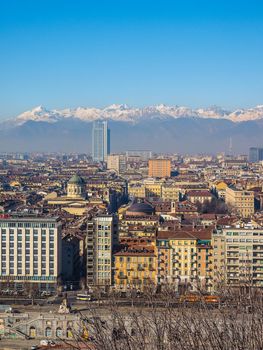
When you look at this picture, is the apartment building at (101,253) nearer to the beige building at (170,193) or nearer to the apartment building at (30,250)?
the apartment building at (30,250)

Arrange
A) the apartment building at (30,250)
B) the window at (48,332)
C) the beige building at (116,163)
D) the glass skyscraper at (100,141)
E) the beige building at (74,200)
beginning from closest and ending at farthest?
the window at (48,332) → the apartment building at (30,250) → the beige building at (74,200) → the beige building at (116,163) → the glass skyscraper at (100,141)

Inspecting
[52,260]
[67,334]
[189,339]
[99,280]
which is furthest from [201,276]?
[189,339]

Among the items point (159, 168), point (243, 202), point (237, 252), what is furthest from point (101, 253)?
point (159, 168)

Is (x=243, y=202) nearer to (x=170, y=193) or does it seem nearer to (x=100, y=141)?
(x=170, y=193)

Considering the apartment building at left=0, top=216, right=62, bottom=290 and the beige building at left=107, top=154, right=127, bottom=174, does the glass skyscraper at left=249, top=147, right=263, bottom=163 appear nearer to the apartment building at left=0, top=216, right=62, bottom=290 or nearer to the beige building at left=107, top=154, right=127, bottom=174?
the beige building at left=107, top=154, right=127, bottom=174

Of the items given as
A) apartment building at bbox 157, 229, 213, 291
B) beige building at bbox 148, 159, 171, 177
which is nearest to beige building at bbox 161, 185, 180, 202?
beige building at bbox 148, 159, 171, 177

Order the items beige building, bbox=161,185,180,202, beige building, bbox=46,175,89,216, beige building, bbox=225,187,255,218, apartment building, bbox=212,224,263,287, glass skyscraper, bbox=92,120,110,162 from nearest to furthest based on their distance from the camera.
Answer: apartment building, bbox=212,224,263,287 < beige building, bbox=46,175,89,216 < beige building, bbox=225,187,255,218 < beige building, bbox=161,185,180,202 < glass skyscraper, bbox=92,120,110,162

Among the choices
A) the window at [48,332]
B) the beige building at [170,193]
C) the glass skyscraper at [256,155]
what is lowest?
the window at [48,332]

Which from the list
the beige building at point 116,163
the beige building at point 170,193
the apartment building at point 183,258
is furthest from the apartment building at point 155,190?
the beige building at point 116,163
